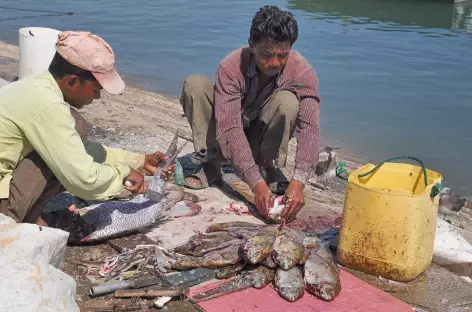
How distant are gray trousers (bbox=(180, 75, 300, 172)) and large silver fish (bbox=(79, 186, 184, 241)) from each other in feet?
2.90

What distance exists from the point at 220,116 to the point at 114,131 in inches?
102

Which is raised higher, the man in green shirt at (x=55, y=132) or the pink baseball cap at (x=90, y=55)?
the pink baseball cap at (x=90, y=55)

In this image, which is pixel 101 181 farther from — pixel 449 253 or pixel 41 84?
pixel 449 253

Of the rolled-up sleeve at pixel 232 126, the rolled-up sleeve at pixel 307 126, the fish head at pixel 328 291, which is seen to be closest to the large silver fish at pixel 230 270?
the fish head at pixel 328 291

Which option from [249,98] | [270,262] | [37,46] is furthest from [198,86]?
[37,46]

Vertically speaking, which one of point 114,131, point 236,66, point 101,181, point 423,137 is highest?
point 236,66

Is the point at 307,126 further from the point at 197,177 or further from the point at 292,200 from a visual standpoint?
the point at 197,177

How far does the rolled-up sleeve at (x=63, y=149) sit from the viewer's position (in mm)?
3369

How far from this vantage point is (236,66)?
4.82 m

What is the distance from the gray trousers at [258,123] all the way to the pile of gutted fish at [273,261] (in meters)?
1.07

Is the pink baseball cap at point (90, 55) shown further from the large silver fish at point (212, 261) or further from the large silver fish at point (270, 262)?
the large silver fish at point (270, 262)

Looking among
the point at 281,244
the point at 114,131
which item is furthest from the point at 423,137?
the point at 281,244

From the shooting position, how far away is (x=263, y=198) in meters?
4.48

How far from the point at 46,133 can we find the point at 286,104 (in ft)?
6.62
